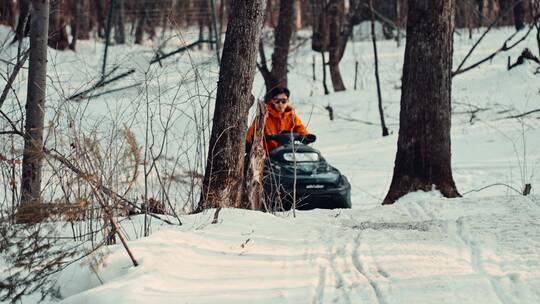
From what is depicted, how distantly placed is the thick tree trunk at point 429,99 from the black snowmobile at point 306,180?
2.15 ft

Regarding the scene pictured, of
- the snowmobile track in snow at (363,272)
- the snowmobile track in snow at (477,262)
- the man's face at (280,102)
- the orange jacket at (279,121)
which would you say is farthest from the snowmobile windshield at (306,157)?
the snowmobile track in snow at (363,272)

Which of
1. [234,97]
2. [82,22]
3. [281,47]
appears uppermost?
[82,22]

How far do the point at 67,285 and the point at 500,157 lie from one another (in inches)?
375

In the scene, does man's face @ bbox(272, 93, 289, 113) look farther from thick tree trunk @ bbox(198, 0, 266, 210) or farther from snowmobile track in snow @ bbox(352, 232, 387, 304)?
snowmobile track in snow @ bbox(352, 232, 387, 304)

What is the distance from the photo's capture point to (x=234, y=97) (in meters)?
7.05

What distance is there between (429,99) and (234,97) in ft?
7.93

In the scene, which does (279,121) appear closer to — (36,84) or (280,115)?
(280,115)

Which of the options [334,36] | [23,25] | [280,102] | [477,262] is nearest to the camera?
[477,262]

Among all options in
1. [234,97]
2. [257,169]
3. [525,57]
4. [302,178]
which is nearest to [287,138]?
[302,178]

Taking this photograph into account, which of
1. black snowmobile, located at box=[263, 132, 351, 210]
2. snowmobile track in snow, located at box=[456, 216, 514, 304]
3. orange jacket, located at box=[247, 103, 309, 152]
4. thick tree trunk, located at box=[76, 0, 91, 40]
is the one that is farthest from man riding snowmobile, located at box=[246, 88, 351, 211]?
thick tree trunk, located at box=[76, 0, 91, 40]

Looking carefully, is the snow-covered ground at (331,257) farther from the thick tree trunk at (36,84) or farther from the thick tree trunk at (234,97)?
the thick tree trunk at (234,97)

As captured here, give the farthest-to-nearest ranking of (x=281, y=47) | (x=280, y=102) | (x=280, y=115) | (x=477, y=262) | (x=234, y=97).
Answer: (x=281, y=47) → (x=280, y=115) → (x=280, y=102) → (x=234, y=97) → (x=477, y=262)

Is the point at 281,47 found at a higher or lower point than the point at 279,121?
higher

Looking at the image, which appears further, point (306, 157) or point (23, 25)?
point (306, 157)
